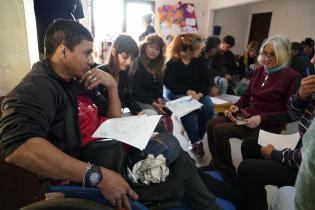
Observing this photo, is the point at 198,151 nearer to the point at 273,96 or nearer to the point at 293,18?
the point at 273,96

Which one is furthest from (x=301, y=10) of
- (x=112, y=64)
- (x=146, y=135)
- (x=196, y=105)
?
(x=146, y=135)

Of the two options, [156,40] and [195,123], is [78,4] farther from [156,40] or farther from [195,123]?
[195,123]

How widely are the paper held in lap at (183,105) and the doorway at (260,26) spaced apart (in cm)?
379

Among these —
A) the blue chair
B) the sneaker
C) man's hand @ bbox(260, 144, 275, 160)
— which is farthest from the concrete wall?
the sneaker

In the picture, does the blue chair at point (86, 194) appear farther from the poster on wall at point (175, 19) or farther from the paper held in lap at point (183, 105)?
the poster on wall at point (175, 19)

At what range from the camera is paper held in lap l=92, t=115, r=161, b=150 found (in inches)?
35.1

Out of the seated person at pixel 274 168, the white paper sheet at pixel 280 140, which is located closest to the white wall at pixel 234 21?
the white paper sheet at pixel 280 140

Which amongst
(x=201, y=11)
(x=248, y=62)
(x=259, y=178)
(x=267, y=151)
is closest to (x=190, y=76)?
(x=267, y=151)

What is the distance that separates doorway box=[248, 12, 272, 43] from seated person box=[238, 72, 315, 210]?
4362 mm

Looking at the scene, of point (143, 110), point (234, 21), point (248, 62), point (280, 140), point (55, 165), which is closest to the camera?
point (55, 165)

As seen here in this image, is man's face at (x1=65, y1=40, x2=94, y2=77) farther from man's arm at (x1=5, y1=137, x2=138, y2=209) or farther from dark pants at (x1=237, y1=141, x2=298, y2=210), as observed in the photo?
dark pants at (x1=237, y1=141, x2=298, y2=210)

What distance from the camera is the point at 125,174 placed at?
913 mm

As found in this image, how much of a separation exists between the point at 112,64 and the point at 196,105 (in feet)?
2.85

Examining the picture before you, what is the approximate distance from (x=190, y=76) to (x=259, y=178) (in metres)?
1.40
